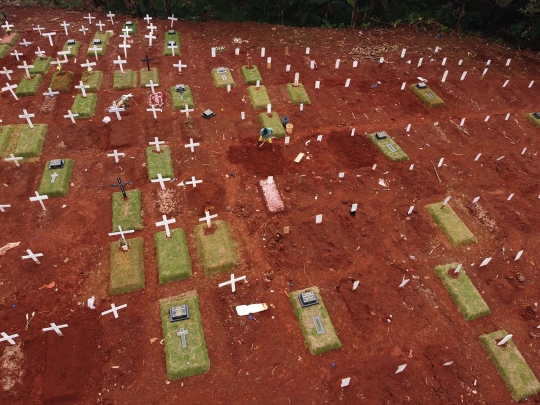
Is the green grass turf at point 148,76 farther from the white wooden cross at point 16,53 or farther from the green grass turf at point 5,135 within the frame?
the white wooden cross at point 16,53

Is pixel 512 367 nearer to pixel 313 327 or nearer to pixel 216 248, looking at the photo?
pixel 313 327

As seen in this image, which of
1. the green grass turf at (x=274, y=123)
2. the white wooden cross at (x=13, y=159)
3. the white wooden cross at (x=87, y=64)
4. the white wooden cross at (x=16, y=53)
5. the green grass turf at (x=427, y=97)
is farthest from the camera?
the white wooden cross at (x=16, y=53)

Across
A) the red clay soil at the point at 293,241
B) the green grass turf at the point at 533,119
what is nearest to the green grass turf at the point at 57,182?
the red clay soil at the point at 293,241

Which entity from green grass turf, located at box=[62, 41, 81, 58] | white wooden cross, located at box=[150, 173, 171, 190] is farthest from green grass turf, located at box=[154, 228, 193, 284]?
green grass turf, located at box=[62, 41, 81, 58]

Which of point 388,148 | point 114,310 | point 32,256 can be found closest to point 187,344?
point 114,310

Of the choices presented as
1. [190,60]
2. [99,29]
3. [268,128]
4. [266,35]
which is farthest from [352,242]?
[99,29]

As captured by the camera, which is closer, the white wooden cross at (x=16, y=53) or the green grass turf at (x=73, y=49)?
the white wooden cross at (x=16, y=53)

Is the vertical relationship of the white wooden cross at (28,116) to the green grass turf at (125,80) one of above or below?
below
